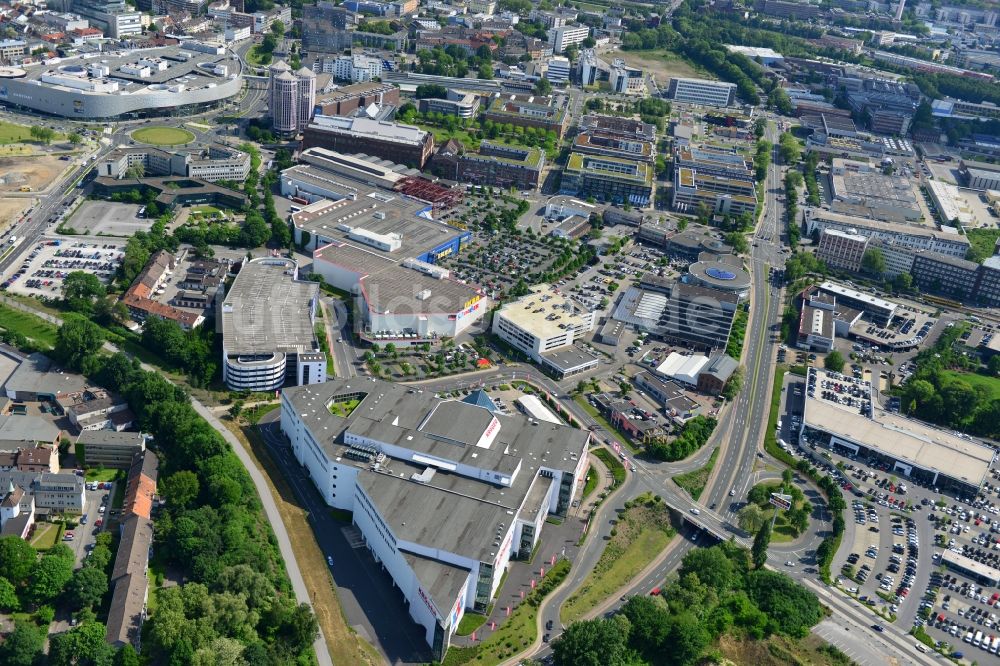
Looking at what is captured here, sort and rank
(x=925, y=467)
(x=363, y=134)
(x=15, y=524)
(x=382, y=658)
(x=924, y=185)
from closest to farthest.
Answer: (x=382, y=658) < (x=15, y=524) < (x=925, y=467) < (x=363, y=134) < (x=924, y=185)

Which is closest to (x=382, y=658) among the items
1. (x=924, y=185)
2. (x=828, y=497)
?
(x=828, y=497)

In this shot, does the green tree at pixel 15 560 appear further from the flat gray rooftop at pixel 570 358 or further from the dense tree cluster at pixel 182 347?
the flat gray rooftop at pixel 570 358

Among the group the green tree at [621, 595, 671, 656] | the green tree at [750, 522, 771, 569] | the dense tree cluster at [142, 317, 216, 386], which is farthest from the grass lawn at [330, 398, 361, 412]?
the green tree at [750, 522, 771, 569]

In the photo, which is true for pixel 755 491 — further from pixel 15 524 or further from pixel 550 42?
pixel 550 42

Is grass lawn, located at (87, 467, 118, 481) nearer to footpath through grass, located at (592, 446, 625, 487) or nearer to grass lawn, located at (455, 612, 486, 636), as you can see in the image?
grass lawn, located at (455, 612, 486, 636)

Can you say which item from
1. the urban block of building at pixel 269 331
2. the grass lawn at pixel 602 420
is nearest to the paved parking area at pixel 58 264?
the urban block of building at pixel 269 331
